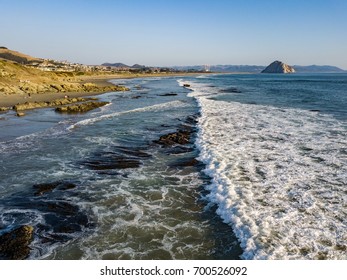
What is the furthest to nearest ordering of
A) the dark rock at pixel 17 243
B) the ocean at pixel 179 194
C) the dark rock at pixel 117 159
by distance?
the dark rock at pixel 117 159
the ocean at pixel 179 194
the dark rock at pixel 17 243

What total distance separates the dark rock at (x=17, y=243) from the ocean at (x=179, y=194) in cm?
21

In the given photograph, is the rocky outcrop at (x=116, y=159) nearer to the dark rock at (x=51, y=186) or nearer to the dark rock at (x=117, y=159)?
the dark rock at (x=117, y=159)

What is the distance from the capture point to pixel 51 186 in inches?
420

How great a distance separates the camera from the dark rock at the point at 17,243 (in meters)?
6.79

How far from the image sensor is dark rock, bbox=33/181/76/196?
1032 centimetres

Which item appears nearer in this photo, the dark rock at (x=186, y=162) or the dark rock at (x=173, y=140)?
the dark rock at (x=186, y=162)

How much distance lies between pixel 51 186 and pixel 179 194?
4.86 m

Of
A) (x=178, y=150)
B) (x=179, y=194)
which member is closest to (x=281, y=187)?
(x=179, y=194)

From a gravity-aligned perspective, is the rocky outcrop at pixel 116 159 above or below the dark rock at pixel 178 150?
below

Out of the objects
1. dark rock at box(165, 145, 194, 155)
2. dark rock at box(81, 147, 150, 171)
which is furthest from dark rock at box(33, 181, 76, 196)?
dark rock at box(165, 145, 194, 155)

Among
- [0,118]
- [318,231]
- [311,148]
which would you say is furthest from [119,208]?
[0,118]

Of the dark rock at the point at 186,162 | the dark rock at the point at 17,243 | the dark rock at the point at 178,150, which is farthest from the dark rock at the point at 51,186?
the dark rock at the point at 178,150

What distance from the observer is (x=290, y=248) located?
6852 mm
